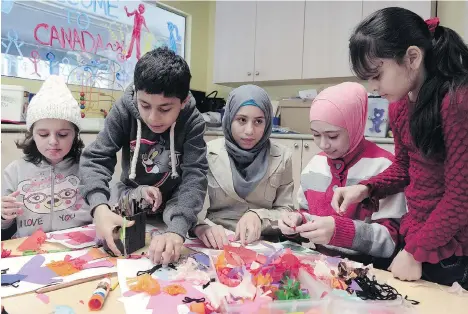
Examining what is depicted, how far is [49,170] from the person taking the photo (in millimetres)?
1470

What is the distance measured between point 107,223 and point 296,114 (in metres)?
2.42

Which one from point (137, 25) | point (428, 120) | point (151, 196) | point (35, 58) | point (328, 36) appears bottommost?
point (151, 196)

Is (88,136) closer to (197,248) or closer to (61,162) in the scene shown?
(61,162)

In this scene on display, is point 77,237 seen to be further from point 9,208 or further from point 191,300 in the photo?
point 191,300

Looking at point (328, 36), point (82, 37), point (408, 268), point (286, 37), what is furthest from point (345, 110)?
point (82, 37)

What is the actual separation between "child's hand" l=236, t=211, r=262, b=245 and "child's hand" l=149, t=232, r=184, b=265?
22cm

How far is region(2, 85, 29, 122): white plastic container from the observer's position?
2146mm

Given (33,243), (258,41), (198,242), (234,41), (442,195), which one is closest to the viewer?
(442,195)

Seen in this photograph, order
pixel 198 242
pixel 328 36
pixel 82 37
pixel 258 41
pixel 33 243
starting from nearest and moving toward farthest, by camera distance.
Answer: pixel 33 243 → pixel 198 242 → pixel 82 37 → pixel 328 36 → pixel 258 41

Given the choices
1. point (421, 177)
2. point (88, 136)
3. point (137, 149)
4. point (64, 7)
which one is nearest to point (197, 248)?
point (137, 149)

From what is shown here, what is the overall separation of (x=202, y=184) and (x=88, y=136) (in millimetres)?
1485

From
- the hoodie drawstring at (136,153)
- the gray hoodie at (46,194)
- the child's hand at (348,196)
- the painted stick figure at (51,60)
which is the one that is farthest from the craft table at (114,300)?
the painted stick figure at (51,60)

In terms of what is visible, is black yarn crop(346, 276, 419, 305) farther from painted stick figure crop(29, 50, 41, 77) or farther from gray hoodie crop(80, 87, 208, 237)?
painted stick figure crop(29, 50, 41, 77)

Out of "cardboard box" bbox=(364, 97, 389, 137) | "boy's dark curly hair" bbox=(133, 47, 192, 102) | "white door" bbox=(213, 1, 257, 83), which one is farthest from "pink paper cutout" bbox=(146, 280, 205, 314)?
"white door" bbox=(213, 1, 257, 83)
